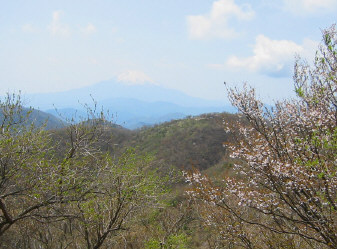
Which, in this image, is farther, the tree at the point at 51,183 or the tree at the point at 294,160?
the tree at the point at 51,183

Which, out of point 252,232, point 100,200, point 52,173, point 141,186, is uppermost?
point 52,173

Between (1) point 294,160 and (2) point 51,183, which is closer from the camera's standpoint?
(1) point 294,160

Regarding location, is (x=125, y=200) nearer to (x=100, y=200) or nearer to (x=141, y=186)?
(x=141, y=186)

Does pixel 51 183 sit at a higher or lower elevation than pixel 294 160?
lower

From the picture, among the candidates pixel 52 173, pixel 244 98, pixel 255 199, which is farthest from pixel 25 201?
pixel 244 98

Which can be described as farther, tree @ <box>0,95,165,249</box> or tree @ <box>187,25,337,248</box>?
tree @ <box>0,95,165,249</box>

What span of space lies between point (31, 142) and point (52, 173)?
1353 mm

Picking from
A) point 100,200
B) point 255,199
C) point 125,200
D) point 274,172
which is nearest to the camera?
point 274,172

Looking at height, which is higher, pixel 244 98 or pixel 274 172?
pixel 244 98

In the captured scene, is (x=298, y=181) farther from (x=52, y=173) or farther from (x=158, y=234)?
(x=158, y=234)

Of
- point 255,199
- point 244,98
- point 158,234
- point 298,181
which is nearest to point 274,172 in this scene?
point 298,181

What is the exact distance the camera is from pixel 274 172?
6363 mm

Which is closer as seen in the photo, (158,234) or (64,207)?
(64,207)

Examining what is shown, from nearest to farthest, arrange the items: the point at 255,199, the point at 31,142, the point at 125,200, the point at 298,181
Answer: the point at 298,181
the point at 255,199
the point at 31,142
the point at 125,200
